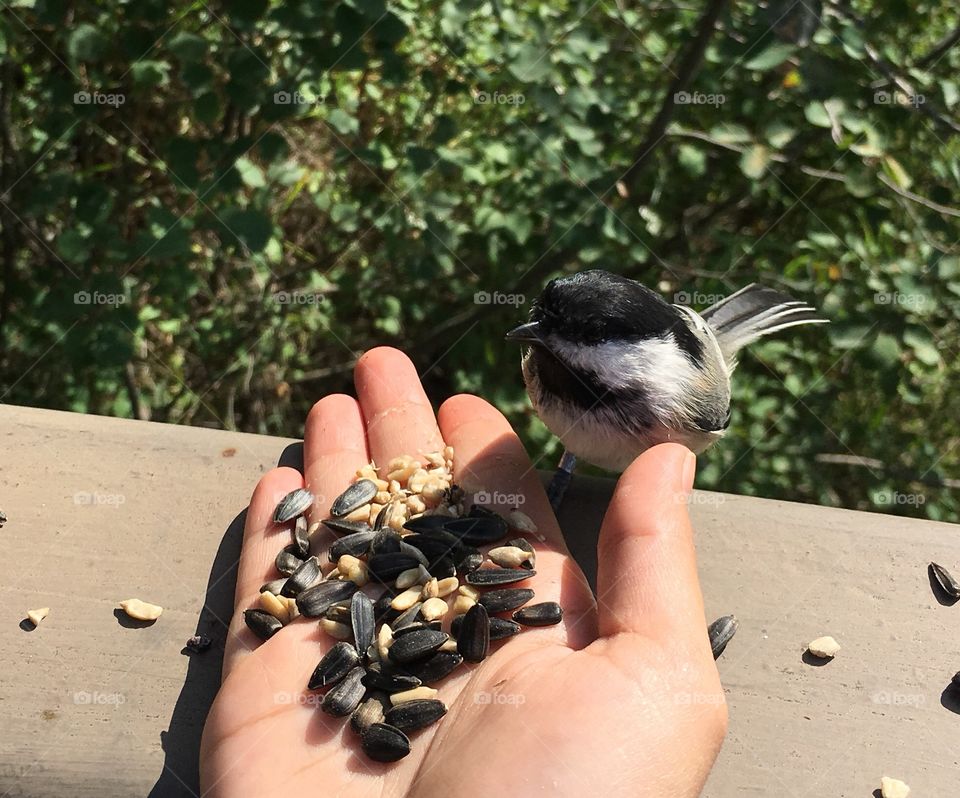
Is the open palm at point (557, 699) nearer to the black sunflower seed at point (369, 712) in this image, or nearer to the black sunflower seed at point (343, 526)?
the black sunflower seed at point (369, 712)

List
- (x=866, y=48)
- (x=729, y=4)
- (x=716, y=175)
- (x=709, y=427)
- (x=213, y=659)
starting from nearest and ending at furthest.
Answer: (x=213, y=659) < (x=709, y=427) < (x=866, y=48) < (x=729, y=4) < (x=716, y=175)

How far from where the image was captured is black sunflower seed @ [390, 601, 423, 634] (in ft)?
4.74

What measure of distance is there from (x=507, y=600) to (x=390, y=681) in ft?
0.78

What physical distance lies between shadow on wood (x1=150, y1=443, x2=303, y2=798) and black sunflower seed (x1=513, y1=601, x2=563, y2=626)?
52 cm

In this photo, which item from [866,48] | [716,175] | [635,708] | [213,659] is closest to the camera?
[635,708]

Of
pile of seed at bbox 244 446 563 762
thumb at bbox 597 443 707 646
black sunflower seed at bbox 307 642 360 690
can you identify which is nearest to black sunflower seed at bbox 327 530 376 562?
pile of seed at bbox 244 446 563 762

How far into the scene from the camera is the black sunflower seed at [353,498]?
1.65 m

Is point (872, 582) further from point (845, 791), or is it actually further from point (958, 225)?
point (958, 225)

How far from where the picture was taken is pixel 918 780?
120 centimetres

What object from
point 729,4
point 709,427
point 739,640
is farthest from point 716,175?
point 739,640

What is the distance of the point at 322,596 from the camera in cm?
148

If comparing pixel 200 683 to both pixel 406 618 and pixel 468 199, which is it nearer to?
pixel 406 618

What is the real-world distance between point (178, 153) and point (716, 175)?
6.69 ft

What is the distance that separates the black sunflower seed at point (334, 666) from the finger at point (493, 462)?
0.40 meters
